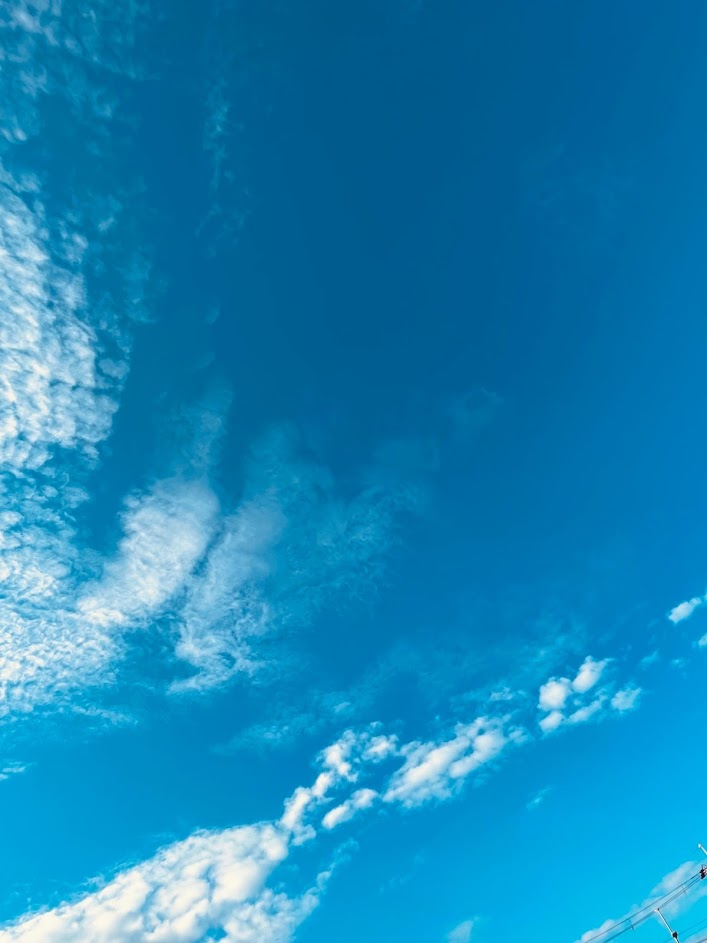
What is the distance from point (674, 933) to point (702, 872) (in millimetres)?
14043

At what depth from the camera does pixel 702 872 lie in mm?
121625

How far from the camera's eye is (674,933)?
122m
